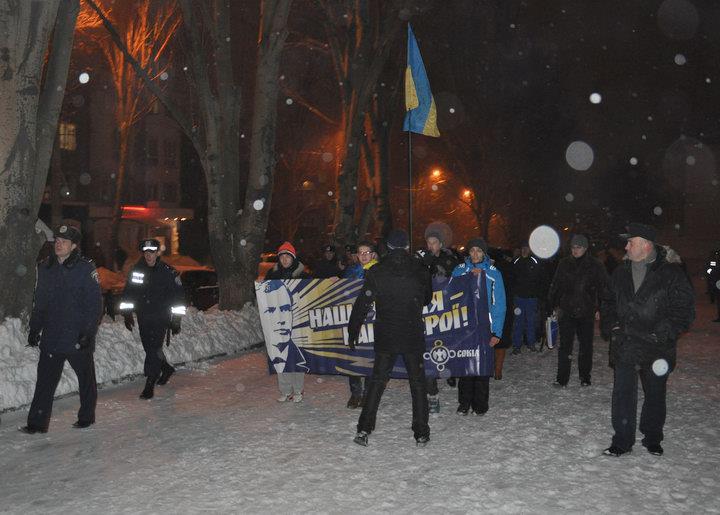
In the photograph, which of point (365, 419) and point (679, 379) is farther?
point (679, 379)

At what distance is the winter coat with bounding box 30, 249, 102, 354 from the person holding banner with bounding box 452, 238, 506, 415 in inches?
158

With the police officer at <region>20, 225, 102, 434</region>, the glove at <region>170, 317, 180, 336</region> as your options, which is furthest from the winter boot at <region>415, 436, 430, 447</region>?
the glove at <region>170, 317, 180, 336</region>

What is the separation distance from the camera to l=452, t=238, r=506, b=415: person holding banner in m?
7.91

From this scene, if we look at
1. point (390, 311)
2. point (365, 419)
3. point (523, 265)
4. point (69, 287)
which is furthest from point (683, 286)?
point (523, 265)

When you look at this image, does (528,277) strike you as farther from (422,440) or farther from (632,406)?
(422,440)

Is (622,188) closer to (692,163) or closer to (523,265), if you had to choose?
(692,163)

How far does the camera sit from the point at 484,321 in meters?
8.02

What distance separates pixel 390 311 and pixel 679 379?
228 inches

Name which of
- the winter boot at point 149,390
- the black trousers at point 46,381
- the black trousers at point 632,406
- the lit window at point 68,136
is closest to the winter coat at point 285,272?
the winter boot at point 149,390

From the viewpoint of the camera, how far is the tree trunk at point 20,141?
9.53m

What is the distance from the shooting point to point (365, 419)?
6598mm

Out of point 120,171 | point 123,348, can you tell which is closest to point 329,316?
point 123,348

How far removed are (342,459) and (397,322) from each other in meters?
1.30

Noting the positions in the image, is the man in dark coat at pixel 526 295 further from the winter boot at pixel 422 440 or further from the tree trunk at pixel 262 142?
the winter boot at pixel 422 440
